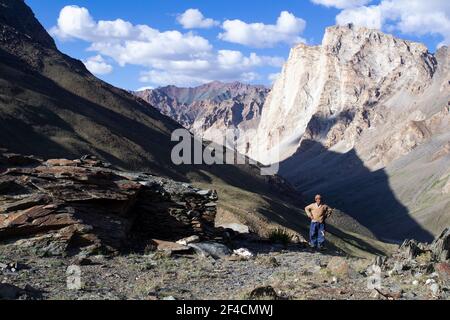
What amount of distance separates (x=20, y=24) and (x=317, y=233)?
127 meters

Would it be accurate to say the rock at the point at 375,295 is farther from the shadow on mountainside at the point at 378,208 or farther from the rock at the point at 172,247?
the shadow on mountainside at the point at 378,208

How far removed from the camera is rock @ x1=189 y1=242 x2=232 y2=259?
1677 centimetres

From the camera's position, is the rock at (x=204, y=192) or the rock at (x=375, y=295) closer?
the rock at (x=375, y=295)

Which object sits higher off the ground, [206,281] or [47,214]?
[47,214]

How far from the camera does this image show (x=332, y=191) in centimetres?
19638

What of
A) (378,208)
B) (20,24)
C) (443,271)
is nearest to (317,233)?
(443,271)

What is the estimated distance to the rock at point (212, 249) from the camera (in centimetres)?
1677

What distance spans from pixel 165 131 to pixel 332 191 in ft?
328

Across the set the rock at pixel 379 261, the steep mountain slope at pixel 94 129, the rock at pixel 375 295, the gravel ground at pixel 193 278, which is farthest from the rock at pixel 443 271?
the steep mountain slope at pixel 94 129

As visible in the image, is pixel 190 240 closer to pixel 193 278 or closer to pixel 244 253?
pixel 244 253

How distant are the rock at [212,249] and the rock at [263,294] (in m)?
5.90

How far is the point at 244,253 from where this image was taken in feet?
57.8
